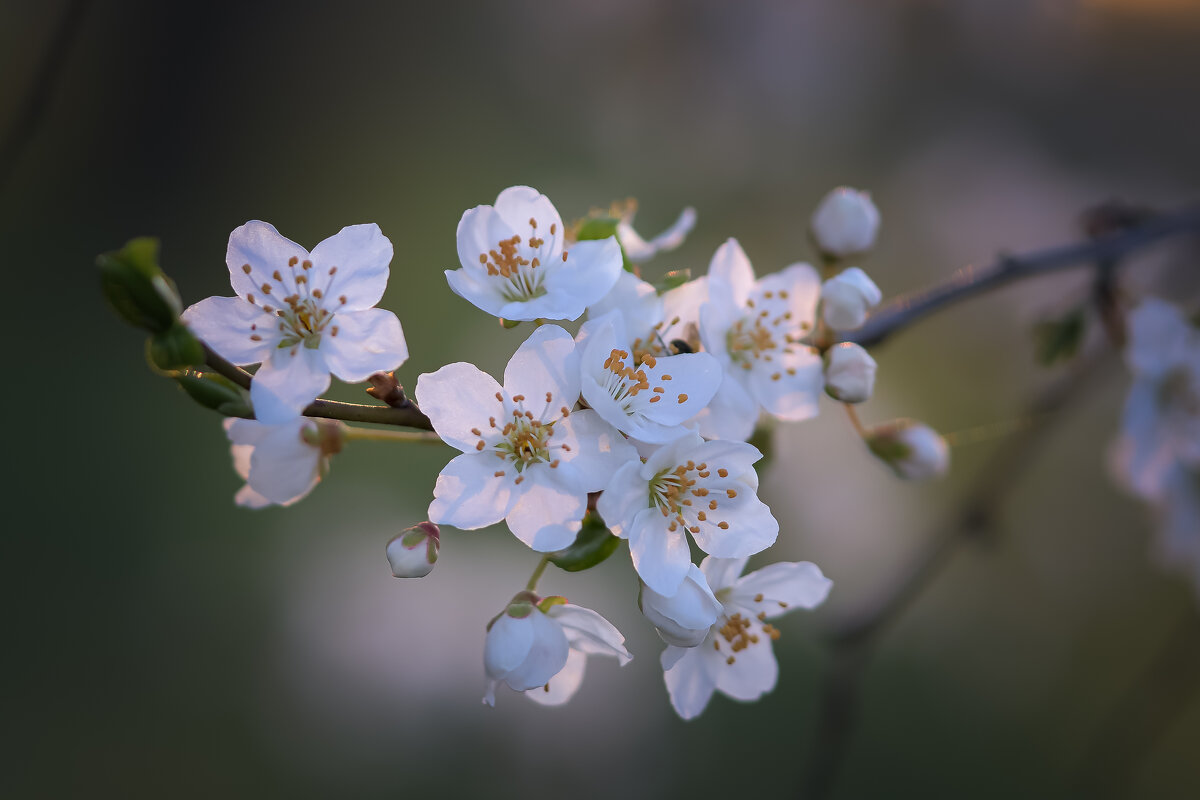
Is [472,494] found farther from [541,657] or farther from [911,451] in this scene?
[911,451]

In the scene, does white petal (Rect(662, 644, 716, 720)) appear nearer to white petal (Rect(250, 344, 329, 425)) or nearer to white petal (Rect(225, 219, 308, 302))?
white petal (Rect(250, 344, 329, 425))

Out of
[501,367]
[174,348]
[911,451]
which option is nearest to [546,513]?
[174,348]

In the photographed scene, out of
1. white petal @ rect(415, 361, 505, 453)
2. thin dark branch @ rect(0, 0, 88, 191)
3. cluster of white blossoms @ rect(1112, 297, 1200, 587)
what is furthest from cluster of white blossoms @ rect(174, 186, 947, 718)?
cluster of white blossoms @ rect(1112, 297, 1200, 587)

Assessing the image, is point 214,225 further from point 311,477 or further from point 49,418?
point 311,477

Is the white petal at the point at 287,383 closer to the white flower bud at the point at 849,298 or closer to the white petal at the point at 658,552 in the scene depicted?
the white petal at the point at 658,552

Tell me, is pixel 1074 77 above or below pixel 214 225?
above

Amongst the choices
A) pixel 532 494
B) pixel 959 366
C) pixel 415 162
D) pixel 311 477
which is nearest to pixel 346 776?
pixel 311 477

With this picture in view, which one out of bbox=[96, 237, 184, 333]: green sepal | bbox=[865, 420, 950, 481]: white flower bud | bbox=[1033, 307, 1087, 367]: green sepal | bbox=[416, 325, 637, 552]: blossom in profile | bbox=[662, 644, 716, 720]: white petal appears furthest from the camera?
bbox=[1033, 307, 1087, 367]: green sepal

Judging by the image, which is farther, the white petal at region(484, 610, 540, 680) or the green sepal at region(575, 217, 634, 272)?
the green sepal at region(575, 217, 634, 272)
